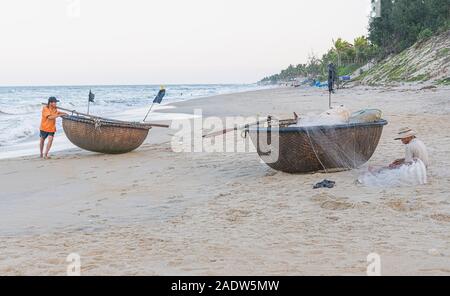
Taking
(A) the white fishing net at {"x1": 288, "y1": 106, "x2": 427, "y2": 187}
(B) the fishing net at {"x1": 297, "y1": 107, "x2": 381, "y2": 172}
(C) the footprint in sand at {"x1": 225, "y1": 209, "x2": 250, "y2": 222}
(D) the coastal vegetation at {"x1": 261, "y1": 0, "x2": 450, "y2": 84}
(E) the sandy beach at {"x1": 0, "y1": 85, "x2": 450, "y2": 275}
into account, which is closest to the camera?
(E) the sandy beach at {"x1": 0, "y1": 85, "x2": 450, "y2": 275}

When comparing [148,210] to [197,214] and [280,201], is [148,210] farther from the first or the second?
[280,201]

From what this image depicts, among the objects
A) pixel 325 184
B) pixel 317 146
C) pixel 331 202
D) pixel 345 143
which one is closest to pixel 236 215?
pixel 331 202

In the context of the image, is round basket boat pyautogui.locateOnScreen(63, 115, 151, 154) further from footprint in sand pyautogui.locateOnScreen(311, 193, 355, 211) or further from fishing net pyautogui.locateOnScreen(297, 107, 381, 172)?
footprint in sand pyautogui.locateOnScreen(311, 193, 355, 211)

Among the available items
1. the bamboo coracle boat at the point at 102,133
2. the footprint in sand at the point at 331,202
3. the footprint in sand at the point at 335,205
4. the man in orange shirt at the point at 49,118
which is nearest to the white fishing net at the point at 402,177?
the footprint in sand at the point at 331,202

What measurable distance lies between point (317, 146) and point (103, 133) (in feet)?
16.7

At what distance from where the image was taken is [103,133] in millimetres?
9953

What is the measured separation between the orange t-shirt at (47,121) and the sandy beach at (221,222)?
77.3 inches

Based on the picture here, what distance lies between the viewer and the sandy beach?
3.59 m

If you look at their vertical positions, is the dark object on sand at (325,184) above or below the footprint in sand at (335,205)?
above

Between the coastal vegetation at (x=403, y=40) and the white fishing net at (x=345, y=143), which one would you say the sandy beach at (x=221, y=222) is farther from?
the coastal vegetation at (x=403, y=40)

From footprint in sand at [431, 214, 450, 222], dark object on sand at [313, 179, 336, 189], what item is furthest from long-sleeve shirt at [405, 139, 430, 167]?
footprint in sand at [431, 214, 450, 222]

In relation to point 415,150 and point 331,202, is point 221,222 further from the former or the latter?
point 415,150

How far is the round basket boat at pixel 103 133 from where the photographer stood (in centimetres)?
991

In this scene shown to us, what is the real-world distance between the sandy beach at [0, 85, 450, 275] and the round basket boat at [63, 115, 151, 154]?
1609 mm
